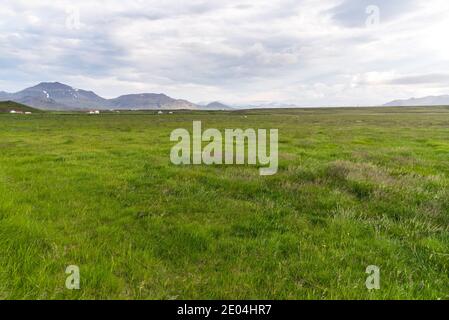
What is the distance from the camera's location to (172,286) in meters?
4.72

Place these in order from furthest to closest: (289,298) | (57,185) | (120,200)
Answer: (57,185)
(120,200)
(289,298)

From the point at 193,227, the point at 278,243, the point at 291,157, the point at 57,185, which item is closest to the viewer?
the point at 278,243

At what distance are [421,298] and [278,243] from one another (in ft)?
7.91

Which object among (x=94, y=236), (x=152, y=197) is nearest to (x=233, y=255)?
(x=94, y=236)

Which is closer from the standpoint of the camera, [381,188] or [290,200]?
[290,200]

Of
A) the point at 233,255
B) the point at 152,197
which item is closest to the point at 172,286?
the point at 233,255

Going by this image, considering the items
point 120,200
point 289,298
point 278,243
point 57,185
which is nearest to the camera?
point 289,298

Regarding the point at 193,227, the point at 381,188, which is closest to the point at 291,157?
the point at 381,188

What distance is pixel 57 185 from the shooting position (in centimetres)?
1030

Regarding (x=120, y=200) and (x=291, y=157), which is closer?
(x=120, y=200)

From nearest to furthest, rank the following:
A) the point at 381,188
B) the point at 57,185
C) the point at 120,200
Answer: the point at 120,200
the point at 381,188
the point at 57,185

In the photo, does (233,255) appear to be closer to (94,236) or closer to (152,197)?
(94,236)

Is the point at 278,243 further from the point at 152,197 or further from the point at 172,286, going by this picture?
the point at 152,197

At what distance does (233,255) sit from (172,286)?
1.36 metres
